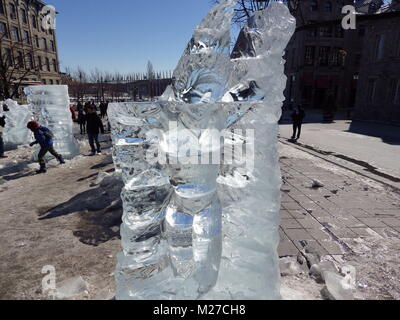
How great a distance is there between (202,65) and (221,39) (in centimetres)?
23

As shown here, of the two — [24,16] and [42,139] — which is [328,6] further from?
[24,16]

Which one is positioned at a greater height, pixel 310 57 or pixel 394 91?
pixel 310 57

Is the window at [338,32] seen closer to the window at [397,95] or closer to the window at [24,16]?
the window at [397,95]

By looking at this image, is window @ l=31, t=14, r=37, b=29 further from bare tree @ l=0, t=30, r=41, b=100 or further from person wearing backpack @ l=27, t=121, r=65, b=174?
person wearing backpack @ l=27, t=121, r=65, b=174

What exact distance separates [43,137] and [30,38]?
34.6m

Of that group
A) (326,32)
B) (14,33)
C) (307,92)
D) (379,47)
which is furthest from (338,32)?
(14,33)

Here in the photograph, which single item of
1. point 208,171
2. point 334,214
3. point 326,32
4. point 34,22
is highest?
point 34,22

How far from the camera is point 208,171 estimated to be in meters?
2.04

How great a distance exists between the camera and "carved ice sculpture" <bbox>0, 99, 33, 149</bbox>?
1009 cm

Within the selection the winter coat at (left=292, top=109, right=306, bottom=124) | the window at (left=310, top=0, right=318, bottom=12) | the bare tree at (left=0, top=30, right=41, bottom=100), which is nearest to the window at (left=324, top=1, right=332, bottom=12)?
the window at (left=310, top=0, right=318, bottom=12)

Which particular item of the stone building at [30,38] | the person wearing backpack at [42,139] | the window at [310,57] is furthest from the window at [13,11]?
the person wearing backpack at [42,139]

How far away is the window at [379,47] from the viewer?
17.4m

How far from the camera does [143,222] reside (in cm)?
206
